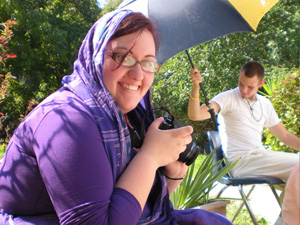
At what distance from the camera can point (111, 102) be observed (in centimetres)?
124

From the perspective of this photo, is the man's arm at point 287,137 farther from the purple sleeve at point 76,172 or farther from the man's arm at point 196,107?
the purple sleeve at point 76,172

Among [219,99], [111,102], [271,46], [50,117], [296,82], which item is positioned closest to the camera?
[50,117]

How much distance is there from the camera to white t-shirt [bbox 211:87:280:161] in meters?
3.81

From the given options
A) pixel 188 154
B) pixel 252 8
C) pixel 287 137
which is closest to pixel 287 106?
pixel 287 137

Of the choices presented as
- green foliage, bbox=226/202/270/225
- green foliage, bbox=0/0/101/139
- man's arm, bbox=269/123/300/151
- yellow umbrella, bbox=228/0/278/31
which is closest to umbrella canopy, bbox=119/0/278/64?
yellow umbrella, bbox=228/0/278/31

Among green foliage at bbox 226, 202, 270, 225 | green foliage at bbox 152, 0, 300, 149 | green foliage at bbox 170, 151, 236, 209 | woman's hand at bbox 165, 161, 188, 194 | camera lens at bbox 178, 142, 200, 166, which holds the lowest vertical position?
green foliage at bbox 226, 202, 270, 225

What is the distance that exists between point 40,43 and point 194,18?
1038cm

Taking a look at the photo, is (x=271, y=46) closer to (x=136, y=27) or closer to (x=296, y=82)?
(x=296, y=82)

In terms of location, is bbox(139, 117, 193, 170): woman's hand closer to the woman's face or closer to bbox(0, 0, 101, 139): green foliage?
the woman's face

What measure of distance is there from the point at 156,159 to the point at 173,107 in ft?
23.1

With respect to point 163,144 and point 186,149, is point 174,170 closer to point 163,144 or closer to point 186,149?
point 186,149

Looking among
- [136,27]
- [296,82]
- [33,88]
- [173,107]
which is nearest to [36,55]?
[33,88]

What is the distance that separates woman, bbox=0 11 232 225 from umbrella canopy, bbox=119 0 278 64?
1322 millimetres

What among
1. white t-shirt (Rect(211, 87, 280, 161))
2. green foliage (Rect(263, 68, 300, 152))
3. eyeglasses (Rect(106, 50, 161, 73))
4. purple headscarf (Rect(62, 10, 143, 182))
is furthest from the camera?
green foliage (Rect(263, 68, 300, 152))
